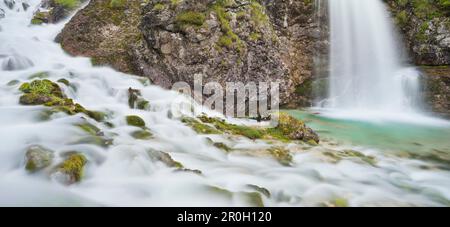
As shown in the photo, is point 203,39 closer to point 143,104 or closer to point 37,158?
point 143,104

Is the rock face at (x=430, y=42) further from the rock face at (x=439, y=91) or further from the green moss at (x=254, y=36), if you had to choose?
the green moss at (x=254, y=36)

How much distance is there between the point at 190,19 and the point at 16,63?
237 inches

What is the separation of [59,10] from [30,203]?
53.0 feet

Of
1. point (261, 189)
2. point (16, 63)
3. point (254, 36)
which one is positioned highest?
point (254, 36)

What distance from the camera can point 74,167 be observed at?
4.54m

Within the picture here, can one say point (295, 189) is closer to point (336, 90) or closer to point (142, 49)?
point (142, 49)

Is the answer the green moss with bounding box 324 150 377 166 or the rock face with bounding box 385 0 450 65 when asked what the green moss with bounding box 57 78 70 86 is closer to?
the green moss with bounding box 324 150 377 166

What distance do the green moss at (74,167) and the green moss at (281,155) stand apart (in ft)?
11.7

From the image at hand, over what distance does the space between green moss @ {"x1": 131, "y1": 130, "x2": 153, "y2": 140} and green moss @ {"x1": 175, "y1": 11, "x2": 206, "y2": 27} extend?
5.43 metres

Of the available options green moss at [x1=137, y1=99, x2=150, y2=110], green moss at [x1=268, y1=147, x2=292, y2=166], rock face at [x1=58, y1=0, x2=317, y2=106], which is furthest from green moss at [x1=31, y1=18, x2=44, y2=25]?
green moss at [x1=268, y1=147, x2=292, y2=166]

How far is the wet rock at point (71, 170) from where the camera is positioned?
4.26 m

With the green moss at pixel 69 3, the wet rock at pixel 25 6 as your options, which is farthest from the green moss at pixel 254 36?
the wet rock at pixel 25 6

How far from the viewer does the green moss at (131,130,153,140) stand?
697cm

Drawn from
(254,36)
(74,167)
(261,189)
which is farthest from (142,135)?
(254,36)
